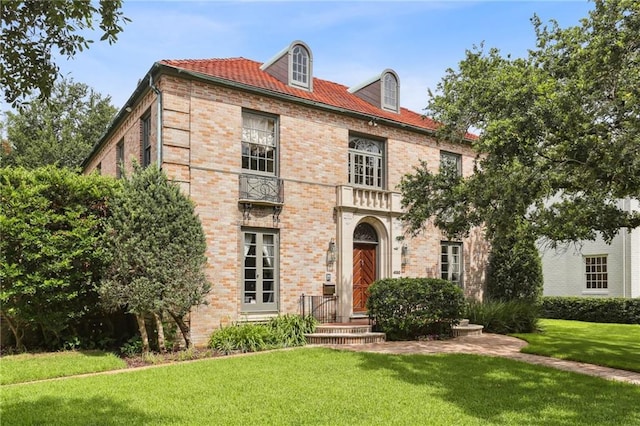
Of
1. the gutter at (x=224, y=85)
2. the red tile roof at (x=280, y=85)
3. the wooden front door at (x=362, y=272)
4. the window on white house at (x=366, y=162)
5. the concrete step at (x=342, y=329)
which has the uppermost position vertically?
the red tile roof at (x=280, y=85)

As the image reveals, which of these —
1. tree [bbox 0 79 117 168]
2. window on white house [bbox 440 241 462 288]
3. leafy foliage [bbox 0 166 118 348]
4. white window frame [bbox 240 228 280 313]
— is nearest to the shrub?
white window frame [bbox 240 228 280 313]

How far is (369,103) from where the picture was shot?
60.0ft

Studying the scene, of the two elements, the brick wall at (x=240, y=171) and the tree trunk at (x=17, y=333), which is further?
the brick wall at (x=240, y=171)

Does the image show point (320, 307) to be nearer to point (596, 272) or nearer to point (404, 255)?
point (404, 255)

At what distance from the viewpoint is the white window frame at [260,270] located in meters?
13.6

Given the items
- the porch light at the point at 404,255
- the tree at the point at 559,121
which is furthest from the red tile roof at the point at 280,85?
the porch light at the point at 404,255

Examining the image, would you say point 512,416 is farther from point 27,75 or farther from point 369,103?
point 369,103

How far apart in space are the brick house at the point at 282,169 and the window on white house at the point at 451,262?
166 mm

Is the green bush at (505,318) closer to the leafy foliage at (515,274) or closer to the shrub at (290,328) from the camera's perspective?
the leafy foliage at (515,274)

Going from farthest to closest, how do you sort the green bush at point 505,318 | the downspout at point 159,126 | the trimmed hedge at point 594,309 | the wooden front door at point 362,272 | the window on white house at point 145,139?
the trimmed hedge at point 594,309 < the green bush at point 505,318 < the wooden front door at point 362,272 < the window on white house at point 145,139 < the downspout at point 159,126

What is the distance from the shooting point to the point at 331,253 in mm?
15188

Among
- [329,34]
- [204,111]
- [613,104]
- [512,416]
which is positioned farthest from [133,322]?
[613,104]

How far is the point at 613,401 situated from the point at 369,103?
43.5 ft

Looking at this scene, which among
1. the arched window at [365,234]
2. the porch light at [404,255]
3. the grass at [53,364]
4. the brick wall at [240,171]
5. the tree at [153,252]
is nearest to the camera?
the grass at [53,364]
